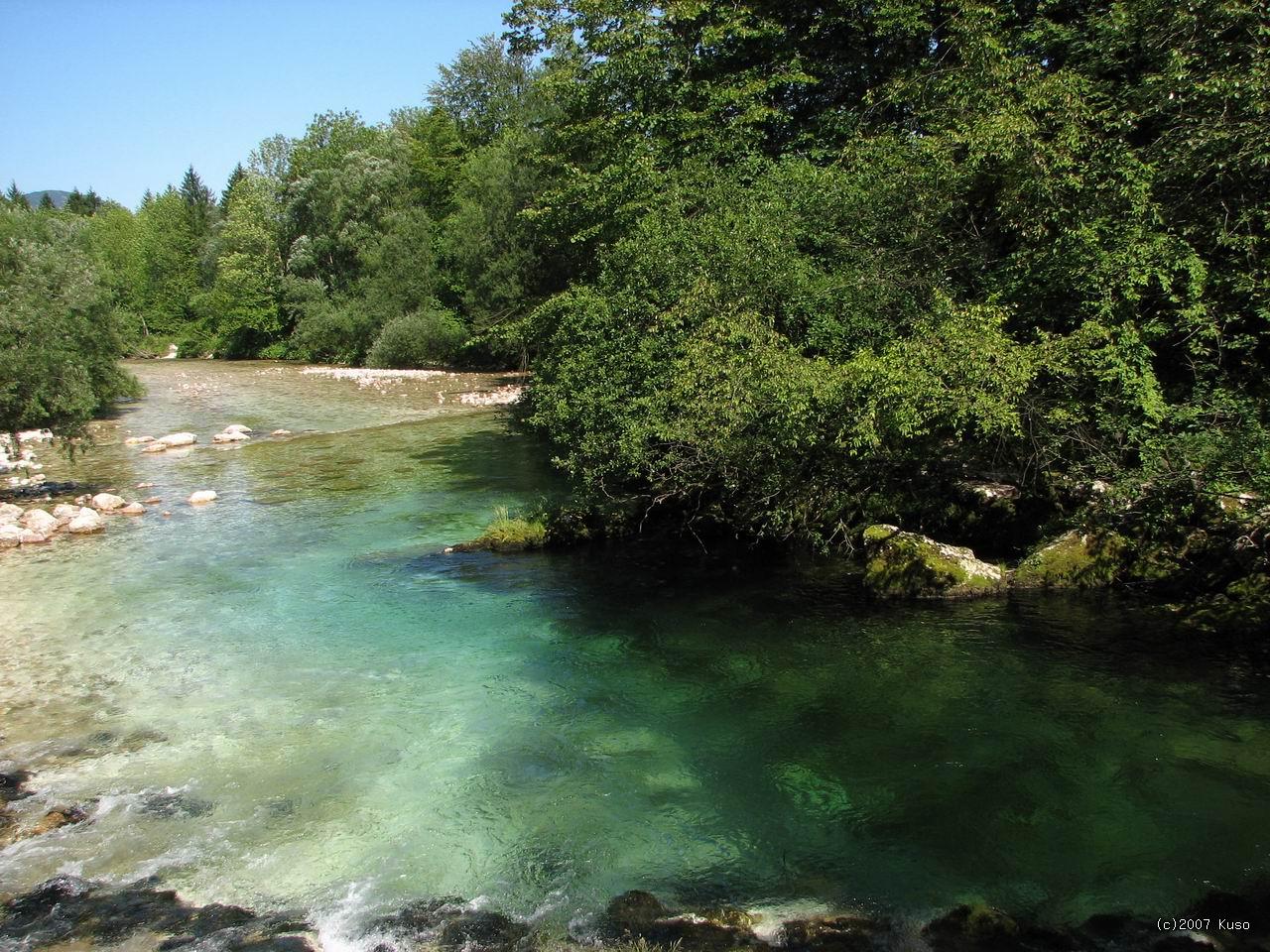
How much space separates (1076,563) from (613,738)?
842 cm

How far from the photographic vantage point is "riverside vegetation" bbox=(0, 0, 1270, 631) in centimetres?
1261

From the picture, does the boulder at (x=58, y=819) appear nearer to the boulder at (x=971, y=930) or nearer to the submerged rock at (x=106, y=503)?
the boulder at (x=971, y=930)

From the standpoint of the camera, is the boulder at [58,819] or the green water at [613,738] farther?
the boulder at [58,819]

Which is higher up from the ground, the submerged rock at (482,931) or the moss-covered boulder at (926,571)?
the moss-covered boulder at (926,571)

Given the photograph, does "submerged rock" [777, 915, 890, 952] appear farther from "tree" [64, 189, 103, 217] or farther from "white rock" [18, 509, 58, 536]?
"tree" [64, 189, 103, 217]

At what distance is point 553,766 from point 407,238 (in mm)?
50926

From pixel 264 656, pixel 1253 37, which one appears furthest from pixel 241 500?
pixel 1253 37

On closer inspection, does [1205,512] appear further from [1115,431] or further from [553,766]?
[553,766]

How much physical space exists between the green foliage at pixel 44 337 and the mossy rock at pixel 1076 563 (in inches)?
882

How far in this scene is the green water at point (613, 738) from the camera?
321 inches

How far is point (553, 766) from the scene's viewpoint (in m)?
10.1

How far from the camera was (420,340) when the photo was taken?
52281 millimetres

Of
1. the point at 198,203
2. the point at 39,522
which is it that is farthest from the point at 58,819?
the point at 198,203

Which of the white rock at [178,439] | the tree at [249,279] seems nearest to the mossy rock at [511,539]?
the white rock at [178,439]
